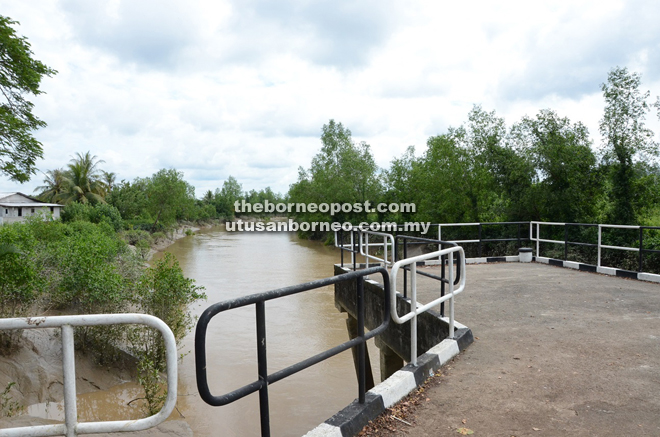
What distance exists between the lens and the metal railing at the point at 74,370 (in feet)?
7.04

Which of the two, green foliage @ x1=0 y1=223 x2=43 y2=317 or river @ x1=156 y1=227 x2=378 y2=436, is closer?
green foliage @ x1=0 y1=223 x2=43 y2=317

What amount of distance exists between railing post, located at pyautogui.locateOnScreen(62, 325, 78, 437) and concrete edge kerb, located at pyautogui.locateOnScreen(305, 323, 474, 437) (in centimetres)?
137

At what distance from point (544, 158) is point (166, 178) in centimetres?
4069

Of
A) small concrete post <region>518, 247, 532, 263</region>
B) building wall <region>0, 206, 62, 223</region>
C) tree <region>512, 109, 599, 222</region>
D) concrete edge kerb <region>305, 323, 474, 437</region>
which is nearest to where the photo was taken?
concrete edge kerb <region>305, 323, 474, 437</region>

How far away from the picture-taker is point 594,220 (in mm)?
19047

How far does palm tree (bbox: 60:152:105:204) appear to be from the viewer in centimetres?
4825

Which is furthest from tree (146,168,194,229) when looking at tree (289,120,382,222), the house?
tree (289,120,382,222)

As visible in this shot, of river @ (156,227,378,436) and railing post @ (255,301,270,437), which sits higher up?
railing post @ (255,301,270,437)

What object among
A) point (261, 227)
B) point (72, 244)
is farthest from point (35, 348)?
point (261, 227)

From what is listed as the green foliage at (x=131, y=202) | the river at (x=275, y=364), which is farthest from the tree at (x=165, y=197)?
the river at (x=275, y=364)

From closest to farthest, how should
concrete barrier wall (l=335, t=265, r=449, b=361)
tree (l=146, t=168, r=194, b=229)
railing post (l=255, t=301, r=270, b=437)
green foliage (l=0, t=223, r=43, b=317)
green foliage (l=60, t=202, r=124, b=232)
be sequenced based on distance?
railing post (l=255, t=301, r=270, b=437) → concrete barrier wall (l=335, t=265, r=449, b=361) → green foliage (l=0, t=223, r=43, b=317) → green foliage (l=60, t=202, r=124, b=232) → tree (l=146, t=168, r=194, b=229)

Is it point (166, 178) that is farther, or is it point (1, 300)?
point (166, 178)

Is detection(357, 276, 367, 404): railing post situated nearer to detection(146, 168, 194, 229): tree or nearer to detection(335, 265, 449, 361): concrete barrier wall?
detection(335, 265, 449, 361): concrete barrier wall

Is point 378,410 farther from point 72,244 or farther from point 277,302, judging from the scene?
point 277,302
